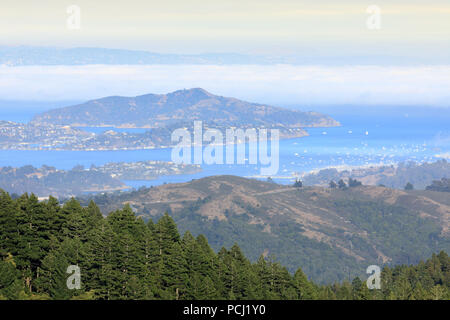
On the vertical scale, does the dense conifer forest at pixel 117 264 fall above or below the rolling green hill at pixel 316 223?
above

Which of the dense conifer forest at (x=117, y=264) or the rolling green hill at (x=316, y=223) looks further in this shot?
the rolling green hill at (x=316, y=223)

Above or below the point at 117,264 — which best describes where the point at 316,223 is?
below

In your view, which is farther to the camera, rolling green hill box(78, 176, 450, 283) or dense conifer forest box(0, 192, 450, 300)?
rolling green hill box(78, 176, 450, 283)

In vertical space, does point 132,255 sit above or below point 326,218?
above

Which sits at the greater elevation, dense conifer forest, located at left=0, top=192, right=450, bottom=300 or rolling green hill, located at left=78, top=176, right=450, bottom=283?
dense conifer forest, located at left=0, top=192, right=450, bottom=300

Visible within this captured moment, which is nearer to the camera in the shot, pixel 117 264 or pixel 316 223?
pixel 117 264
